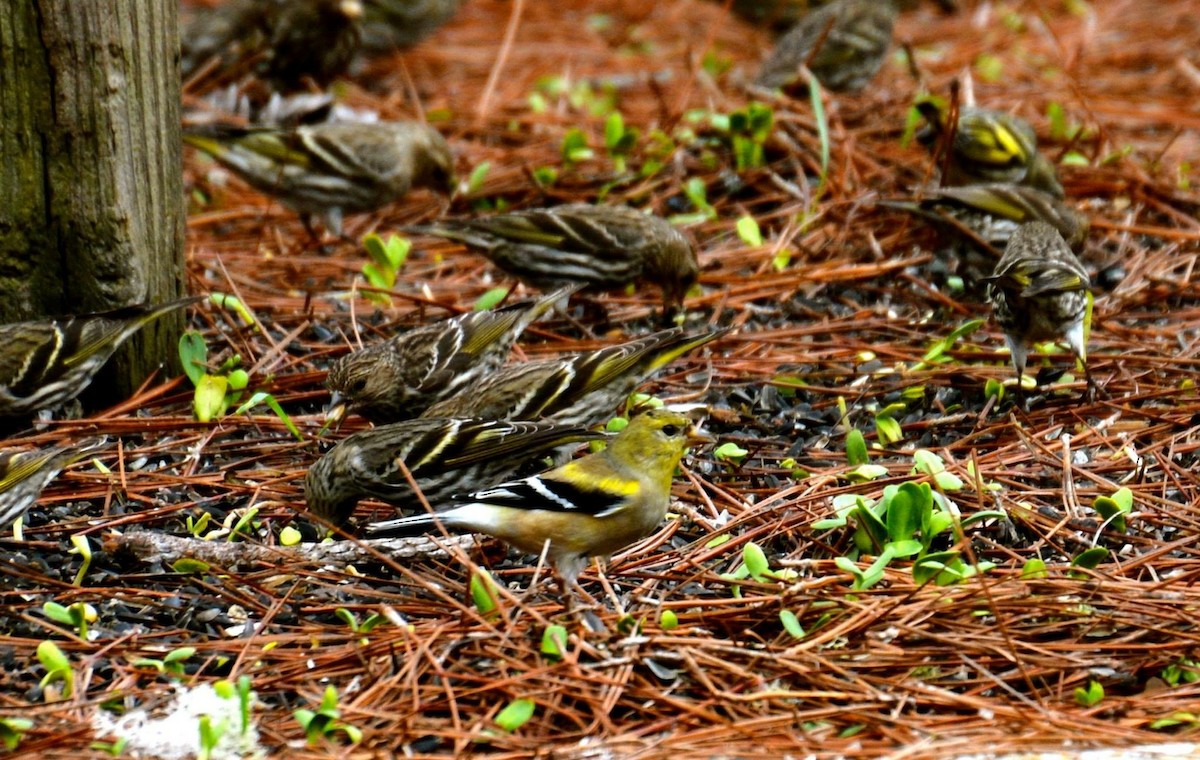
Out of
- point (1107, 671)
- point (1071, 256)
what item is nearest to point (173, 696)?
point (1107, 671)

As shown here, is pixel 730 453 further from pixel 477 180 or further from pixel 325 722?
pixel 477 180

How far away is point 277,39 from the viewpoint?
10492mm

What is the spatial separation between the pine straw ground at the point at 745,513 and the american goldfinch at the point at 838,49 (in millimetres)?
439

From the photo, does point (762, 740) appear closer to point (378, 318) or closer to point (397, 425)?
point (397, 425)

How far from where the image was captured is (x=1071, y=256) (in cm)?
620

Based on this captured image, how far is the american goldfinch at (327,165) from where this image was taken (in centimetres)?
828

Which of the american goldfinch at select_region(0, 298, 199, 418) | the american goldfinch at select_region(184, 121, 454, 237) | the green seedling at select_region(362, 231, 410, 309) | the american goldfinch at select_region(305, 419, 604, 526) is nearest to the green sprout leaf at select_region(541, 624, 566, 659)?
the american goldfinch at select_region(305, 419, 604, 526)

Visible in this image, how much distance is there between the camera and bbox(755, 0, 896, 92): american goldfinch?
9992 millimetres

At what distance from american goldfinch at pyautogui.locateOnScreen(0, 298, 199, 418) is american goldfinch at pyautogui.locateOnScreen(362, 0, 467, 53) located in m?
6.08

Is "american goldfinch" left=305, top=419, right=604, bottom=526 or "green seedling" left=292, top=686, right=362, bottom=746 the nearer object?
"green seedling" left=292, top=686, right=362, bottom=746

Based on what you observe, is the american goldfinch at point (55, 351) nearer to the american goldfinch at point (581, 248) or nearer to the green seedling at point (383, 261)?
the green seedling at point (383, 261)

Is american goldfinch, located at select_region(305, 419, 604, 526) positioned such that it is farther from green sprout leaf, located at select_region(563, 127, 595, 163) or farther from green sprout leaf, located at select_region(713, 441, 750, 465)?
green sprout leaf, located at select_region(563, 127, 595, 163)

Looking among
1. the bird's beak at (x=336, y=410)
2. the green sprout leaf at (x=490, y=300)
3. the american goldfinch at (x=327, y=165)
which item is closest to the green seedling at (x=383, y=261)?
the green sprout leaf at (x=490, y=300)

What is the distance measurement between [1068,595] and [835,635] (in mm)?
759
